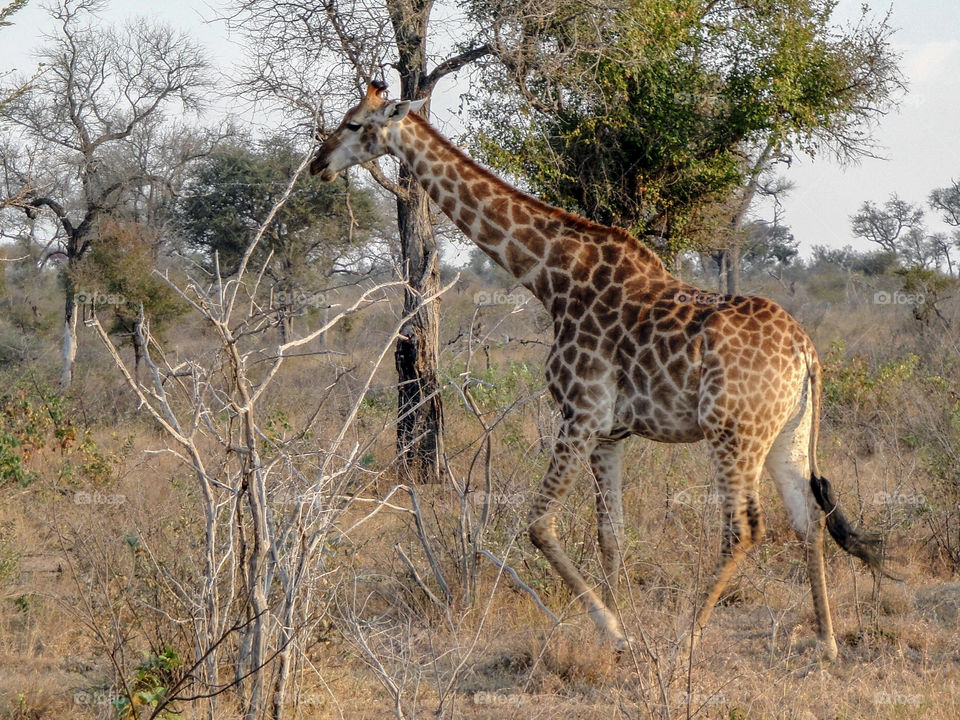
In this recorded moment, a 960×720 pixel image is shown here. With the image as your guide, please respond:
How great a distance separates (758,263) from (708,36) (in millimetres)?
28058

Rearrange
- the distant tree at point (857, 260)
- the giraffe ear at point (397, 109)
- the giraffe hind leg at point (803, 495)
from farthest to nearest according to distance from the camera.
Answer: the distant tree at point (857, 260), the giraffe ear at point (397, 109), the giraffe hind leg at point (803, 495)

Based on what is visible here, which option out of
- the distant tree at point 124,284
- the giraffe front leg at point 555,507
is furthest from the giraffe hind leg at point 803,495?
the distant tree at point 124,284

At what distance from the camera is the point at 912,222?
123 feet

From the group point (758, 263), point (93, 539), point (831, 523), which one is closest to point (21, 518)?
point (93, 539)

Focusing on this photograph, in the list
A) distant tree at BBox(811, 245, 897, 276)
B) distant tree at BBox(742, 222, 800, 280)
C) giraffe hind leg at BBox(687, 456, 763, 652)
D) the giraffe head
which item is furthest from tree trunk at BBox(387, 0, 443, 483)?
distant tree at BBox(742, 222, 800, 280)

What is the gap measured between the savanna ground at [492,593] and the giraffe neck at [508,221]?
0.45m

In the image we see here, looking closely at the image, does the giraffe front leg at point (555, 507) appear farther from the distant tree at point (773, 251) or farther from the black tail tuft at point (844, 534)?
the distant tree at point (773, 251)

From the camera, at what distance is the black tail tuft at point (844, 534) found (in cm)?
523

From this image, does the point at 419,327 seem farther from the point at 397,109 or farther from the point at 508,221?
the point at 508,221

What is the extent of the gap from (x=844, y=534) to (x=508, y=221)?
237 cm

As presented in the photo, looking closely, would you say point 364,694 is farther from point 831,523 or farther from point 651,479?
point 651,479

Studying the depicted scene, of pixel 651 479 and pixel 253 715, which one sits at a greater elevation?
pixel 651 479

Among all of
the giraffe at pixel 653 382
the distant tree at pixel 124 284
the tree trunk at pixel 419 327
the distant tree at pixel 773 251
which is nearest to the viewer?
the giraffe at pixel 653 382

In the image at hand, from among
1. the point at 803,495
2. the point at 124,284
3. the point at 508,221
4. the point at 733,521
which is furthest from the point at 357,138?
the point at 124,284
